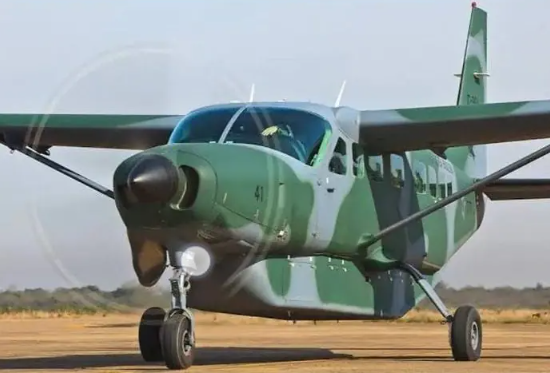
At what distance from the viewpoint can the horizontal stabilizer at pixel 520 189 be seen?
2042 cm

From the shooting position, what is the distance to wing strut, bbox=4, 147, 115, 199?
15.8m

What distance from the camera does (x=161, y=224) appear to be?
12930 mm

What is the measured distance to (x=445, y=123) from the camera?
1703 centimetres

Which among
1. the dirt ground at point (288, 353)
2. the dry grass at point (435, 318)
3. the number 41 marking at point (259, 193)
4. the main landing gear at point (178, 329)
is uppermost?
the number 41 marking at point (259, 193)

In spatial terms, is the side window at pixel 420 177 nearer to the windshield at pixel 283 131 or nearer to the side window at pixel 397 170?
the side window at pixel 397 170

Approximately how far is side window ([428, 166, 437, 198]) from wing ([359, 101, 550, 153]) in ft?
5.94

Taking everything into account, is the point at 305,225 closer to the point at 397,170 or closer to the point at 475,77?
the point at 397,170

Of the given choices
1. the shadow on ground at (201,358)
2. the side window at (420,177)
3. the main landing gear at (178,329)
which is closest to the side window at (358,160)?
the side window at (420,177)

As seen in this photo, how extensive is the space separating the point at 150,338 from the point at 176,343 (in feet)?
9.72

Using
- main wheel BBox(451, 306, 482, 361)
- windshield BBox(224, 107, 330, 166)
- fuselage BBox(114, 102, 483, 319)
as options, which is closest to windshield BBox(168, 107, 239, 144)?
fuselage BBox(114, 102, 483, 319)

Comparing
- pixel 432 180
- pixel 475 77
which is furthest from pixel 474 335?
pixel 475 77

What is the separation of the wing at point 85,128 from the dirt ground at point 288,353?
133 inches

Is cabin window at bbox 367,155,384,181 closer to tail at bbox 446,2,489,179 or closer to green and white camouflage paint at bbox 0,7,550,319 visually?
green and white camouflage paint at bbox 0,7,550,319

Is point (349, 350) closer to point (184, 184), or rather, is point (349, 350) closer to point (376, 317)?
point (376, 317)
